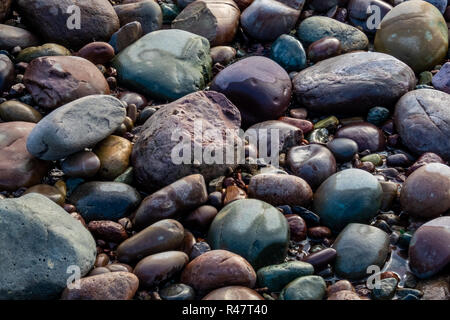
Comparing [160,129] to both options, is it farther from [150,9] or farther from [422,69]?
[422,69]

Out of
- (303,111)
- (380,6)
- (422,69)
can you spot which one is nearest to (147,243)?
(303,111)

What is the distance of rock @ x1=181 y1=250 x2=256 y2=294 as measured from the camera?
3398mm

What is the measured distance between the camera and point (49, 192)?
13.3 ft

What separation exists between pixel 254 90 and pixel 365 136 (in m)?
1.08

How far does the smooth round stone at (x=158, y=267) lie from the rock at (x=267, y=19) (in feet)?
11.1

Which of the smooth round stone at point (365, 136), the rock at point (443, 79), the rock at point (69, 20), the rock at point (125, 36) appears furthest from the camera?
the rock at point (125, 36)

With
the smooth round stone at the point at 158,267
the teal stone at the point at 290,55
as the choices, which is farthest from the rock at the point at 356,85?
the smooth round stone at the point at 158,267

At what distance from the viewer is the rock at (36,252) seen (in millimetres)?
3311

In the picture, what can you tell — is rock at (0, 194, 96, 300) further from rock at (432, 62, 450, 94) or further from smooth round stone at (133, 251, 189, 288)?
rock at (432, 62, 450, 94)

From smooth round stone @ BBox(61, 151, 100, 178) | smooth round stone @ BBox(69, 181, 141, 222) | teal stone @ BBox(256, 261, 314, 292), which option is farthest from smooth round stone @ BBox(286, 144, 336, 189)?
smooth round stone @ BBox(61, 151, 100, 178)

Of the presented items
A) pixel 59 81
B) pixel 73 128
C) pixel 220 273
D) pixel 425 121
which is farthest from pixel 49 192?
pixel 425 121

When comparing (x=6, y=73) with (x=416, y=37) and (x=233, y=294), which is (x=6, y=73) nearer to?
(x=233, y=294)

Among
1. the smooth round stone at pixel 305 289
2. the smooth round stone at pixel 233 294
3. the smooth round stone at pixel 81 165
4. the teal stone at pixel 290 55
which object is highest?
the teal stone at pixel 290 55

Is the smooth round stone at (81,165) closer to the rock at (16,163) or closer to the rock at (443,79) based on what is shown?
the rock at (16,163)
